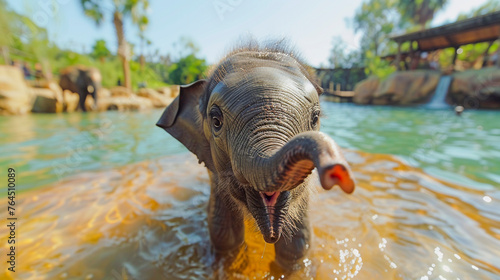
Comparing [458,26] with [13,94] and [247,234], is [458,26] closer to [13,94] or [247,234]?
[247,234]

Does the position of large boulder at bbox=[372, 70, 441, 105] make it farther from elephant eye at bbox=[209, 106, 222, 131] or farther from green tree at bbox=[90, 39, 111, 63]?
green tree at bbox=[90, 39, 111, 63]

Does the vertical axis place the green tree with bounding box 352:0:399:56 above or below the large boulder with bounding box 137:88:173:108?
above

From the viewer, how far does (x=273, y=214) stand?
4.59 ft

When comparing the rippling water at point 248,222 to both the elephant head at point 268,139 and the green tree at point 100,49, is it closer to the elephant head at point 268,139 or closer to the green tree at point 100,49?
the elephant head at point 268,139

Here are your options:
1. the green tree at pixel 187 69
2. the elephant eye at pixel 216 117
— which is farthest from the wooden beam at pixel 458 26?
the green tree at pixel 187 69

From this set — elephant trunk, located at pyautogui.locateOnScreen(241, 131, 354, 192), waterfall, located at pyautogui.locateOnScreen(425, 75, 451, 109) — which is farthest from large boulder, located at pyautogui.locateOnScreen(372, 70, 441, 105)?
elephant trunk, located at pyautogui.locateOnScreen(241, 131, 354, 192)

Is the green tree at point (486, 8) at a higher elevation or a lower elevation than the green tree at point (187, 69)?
higher

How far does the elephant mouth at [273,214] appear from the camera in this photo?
138 cm

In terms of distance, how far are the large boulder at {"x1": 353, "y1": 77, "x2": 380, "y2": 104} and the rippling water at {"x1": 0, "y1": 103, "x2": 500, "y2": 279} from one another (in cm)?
1955

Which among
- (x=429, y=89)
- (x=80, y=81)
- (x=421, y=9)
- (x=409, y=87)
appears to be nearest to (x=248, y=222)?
(x=80, y=81)

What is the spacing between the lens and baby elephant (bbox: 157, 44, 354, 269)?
0.91 meters

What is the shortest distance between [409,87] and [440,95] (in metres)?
2.23

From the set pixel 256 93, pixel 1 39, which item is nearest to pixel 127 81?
pixel 1 39

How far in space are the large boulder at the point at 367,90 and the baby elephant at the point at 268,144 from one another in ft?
80.5
